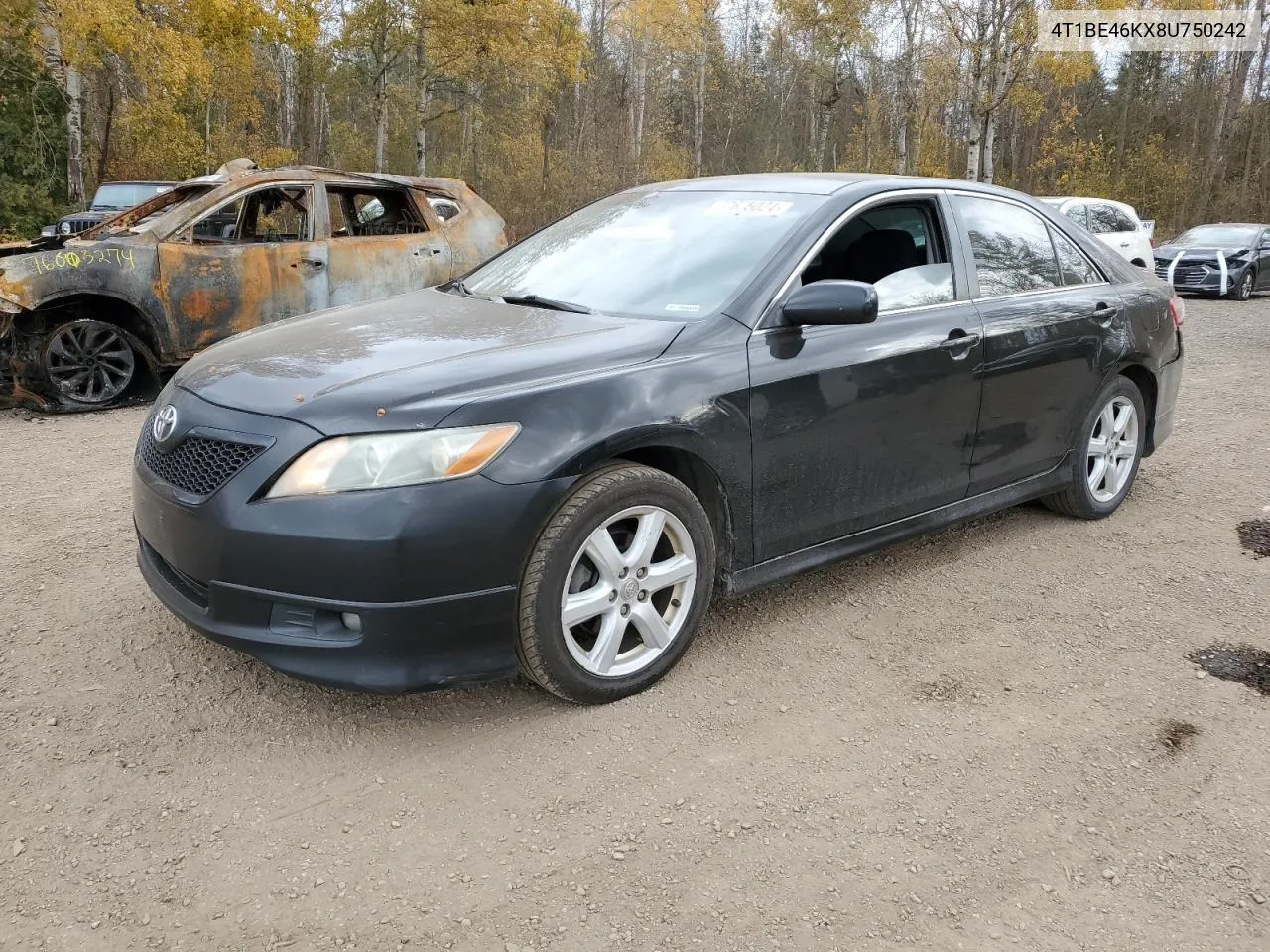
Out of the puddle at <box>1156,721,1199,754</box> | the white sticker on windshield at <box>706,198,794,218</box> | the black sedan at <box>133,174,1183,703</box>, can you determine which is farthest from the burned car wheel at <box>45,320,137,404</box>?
the puddle at <box>1156,721,1199,754</box>

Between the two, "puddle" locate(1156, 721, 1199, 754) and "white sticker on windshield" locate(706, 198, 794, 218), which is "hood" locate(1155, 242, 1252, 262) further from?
"puddle" locate(1156, 721, 1199, 754)

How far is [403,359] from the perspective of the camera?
2967 mm

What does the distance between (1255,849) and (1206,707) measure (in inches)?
30.4

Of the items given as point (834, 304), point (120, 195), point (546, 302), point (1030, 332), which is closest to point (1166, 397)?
point (1030, 332)

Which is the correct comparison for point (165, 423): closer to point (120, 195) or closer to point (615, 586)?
point (615, 586)

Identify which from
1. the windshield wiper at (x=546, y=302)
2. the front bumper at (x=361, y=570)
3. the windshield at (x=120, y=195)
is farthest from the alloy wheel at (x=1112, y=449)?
the windshield at (x=120, y=195)

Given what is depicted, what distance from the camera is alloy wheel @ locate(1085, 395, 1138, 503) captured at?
4738mm

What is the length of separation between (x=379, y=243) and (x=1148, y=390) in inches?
233

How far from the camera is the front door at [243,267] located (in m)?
7.31

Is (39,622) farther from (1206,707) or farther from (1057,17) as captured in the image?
(1057,17)

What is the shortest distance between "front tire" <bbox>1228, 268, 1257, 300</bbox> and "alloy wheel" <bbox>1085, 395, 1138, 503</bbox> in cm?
1468

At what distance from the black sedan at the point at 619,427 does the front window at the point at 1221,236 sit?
15.7m

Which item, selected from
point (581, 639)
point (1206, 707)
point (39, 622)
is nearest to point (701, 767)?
point (581, 639)

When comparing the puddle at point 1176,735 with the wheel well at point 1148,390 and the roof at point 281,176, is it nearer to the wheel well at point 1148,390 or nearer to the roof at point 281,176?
the wheel well at point 1148,390
